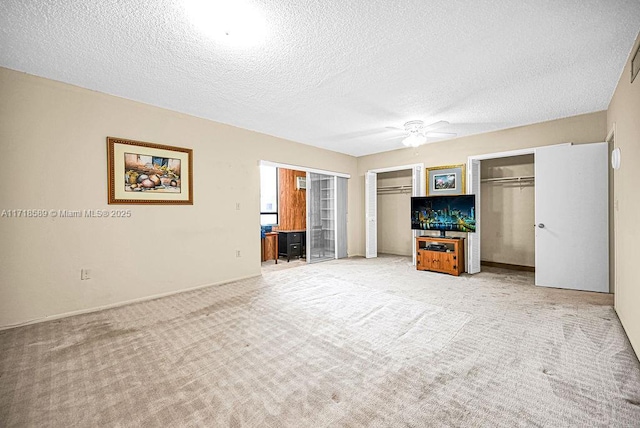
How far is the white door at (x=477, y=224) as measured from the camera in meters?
5.27

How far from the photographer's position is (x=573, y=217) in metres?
4.09

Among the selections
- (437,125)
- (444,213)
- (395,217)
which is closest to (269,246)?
(395,217)

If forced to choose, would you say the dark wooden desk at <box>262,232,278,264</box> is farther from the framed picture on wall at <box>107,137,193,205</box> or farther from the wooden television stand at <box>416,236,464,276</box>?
the wooden television stand at <box>416,236,464,276</box>

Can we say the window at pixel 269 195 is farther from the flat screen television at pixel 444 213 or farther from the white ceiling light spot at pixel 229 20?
the white ceiling light spot at pixel 229 20

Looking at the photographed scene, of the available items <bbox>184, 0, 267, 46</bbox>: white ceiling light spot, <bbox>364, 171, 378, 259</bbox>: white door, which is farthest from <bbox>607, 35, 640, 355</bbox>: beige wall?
<bbox>364, 171, 378, 259</bbox>: white door

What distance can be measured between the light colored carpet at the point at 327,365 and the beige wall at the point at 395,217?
143 inches

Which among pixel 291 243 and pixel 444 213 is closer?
pixel 444 213

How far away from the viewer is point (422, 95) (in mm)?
3557

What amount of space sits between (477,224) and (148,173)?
5.44 m

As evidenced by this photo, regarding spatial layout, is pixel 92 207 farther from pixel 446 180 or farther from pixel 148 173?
pixel 446 180

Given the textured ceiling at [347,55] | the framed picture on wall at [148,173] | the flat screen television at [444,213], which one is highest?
the textured ceiling at [347,55]

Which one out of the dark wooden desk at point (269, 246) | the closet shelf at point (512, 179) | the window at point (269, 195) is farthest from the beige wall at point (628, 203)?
the window at point (269, 195)

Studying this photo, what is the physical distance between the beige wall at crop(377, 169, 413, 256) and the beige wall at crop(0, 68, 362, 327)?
163 inches

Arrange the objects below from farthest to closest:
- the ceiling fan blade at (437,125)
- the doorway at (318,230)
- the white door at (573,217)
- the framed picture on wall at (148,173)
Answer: the doorway at (318,230), the ceiling fan blade at (437,125), the white door at (573,217), the framed picture on wall at (148,173)
